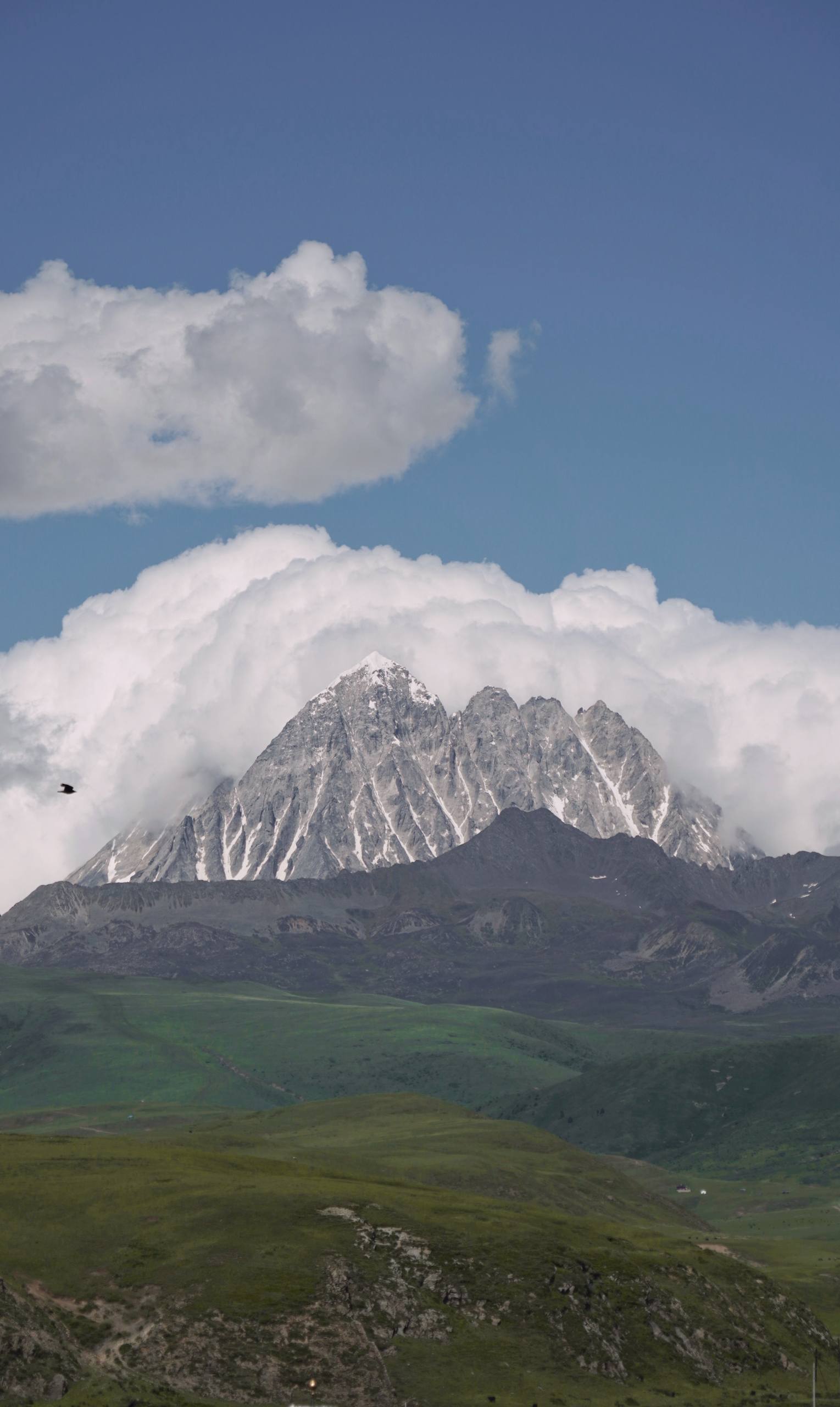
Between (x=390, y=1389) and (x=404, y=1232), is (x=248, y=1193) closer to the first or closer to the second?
(x=404, y=1232)

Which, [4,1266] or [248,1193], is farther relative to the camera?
[248,1193]

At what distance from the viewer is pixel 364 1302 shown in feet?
488

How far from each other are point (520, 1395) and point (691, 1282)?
38480mm

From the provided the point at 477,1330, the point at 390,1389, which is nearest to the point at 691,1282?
the point at 477,1330

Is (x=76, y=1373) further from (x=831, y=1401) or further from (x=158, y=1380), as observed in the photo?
(x=831, y=1401)

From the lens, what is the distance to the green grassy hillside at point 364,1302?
452ft

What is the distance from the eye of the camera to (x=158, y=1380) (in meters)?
132

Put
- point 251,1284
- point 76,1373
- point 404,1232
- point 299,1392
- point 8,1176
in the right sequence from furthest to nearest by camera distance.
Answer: point 8,1176
point 404,1232
point 251,1284
point 299,1392
point 76,1373

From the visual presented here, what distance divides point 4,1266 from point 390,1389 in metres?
37.6

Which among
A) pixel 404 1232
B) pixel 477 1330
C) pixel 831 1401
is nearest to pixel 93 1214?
pixel 404 1232

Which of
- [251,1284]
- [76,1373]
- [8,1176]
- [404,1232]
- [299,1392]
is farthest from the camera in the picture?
[8,1176]

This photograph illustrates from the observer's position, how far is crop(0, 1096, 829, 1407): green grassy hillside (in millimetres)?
137625

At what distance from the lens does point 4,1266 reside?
150 m

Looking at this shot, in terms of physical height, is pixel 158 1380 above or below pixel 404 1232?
below
